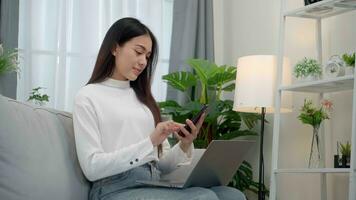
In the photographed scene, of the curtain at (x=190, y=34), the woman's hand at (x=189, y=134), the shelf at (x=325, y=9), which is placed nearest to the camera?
the woman's hand at (x=189, y=134)

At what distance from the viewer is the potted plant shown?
11.3 ft

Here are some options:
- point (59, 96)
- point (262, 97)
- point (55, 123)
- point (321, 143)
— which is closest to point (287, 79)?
point (262, 97)

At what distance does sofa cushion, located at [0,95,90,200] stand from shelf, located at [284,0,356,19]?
1.63 m

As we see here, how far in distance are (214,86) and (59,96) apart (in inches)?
41.9

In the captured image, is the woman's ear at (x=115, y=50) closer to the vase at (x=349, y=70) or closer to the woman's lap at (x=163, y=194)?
the woman's lap at (x=163, y=194)

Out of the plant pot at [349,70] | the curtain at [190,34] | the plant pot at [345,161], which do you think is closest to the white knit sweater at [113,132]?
the plant pot at [345,161]

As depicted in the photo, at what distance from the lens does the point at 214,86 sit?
3.68 meters

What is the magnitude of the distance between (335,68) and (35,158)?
5.75 feet

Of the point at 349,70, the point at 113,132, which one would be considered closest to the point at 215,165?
the point at 113,132

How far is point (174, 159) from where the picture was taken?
6.53ft

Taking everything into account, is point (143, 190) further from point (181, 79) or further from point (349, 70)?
point (181, 79)

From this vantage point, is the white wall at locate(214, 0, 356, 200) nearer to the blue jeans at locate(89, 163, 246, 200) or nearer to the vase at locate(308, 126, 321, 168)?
the vase at locate(308, 126, 321, 168)

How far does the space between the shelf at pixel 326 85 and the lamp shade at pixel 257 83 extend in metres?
0.16

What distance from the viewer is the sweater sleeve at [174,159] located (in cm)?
198
